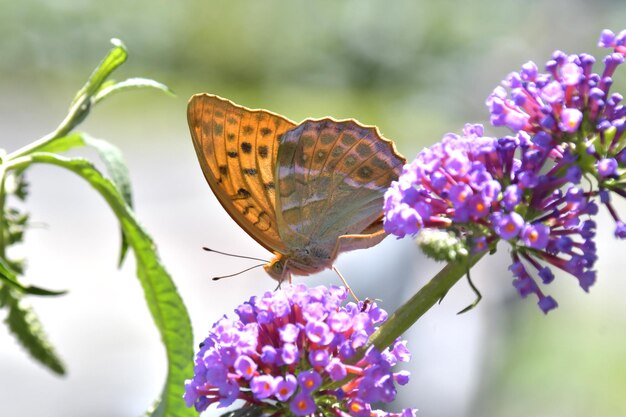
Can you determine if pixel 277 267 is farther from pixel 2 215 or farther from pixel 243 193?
pixel 2 215

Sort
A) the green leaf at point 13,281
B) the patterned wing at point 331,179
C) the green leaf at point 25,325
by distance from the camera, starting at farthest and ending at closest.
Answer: the patterned wing at point 331,179
the green leaf at point 25,325
the green leaf at point 13,281

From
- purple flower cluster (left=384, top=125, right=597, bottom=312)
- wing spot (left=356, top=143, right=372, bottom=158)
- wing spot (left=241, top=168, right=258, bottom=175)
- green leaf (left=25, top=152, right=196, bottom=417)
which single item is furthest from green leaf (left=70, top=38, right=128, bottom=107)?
purple flower cluster (left=384, top=125, right=597, bottom=312)

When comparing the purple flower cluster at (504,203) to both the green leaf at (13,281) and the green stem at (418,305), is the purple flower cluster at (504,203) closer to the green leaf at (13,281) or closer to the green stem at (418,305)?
the green stem at (418,305)

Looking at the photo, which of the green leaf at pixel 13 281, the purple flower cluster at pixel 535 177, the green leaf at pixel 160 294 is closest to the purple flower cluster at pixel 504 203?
the purple flower cluster at pixel 535 177

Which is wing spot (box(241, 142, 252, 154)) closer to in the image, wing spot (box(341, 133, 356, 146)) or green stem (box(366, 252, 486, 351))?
wing spot (box(341, 133, 356, 146))

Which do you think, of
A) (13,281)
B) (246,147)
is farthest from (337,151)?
(13,281)

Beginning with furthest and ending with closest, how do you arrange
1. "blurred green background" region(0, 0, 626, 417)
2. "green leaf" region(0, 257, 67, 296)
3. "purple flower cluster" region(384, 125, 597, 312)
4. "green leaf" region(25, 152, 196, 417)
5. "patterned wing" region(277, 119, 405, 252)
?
1. "blurred green background" region(0, 0, 626, 417)
2. "patterned wing" region(277, 119, 405, 252)
3. "green leaf" region(25, 152, 196, 417)
4. "green leaf" region(0, 257, 67, 296)
5. "purple flower cluster" region(384, 125, 597, 312)

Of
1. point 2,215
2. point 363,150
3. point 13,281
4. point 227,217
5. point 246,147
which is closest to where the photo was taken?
point 13,281
